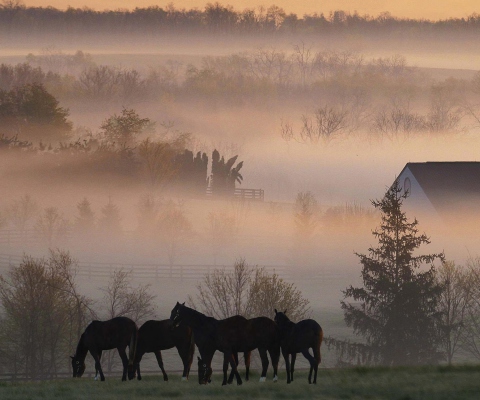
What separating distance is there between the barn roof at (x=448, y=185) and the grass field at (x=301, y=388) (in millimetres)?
65661

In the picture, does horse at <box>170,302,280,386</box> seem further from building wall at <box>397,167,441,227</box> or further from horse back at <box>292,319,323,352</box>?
building wall at <box>397,167,441,227</box>

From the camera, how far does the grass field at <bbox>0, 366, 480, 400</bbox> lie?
26672mm

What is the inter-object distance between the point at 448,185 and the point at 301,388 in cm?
7220

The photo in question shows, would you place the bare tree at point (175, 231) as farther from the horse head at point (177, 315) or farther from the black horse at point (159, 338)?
the horse head at point (177, 315)

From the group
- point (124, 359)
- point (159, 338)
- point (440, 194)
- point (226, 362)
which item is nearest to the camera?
point (226, 362)

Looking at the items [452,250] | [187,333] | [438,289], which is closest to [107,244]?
[452,250]

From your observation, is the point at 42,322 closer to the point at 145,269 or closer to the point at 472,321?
the point at 472,321

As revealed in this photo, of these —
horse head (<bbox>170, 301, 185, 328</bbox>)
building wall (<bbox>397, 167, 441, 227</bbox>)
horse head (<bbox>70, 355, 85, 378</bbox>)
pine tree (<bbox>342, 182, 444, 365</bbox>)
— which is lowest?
horse head (<bbox>70, 355, 85, 378</bbox>)

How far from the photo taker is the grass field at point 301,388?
26672 mm

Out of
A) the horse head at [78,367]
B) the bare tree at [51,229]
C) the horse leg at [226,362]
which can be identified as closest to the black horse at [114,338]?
the horse head at [78,367]

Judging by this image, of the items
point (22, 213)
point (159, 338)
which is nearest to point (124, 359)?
point (159, 338)

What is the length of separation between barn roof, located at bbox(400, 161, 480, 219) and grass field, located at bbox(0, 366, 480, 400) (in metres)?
65.7

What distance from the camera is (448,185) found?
3826 inches

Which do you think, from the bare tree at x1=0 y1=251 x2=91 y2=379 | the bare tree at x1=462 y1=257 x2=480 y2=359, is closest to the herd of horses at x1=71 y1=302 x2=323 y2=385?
the bare tree at x1=0 y1=251 x2=91 y2=379
